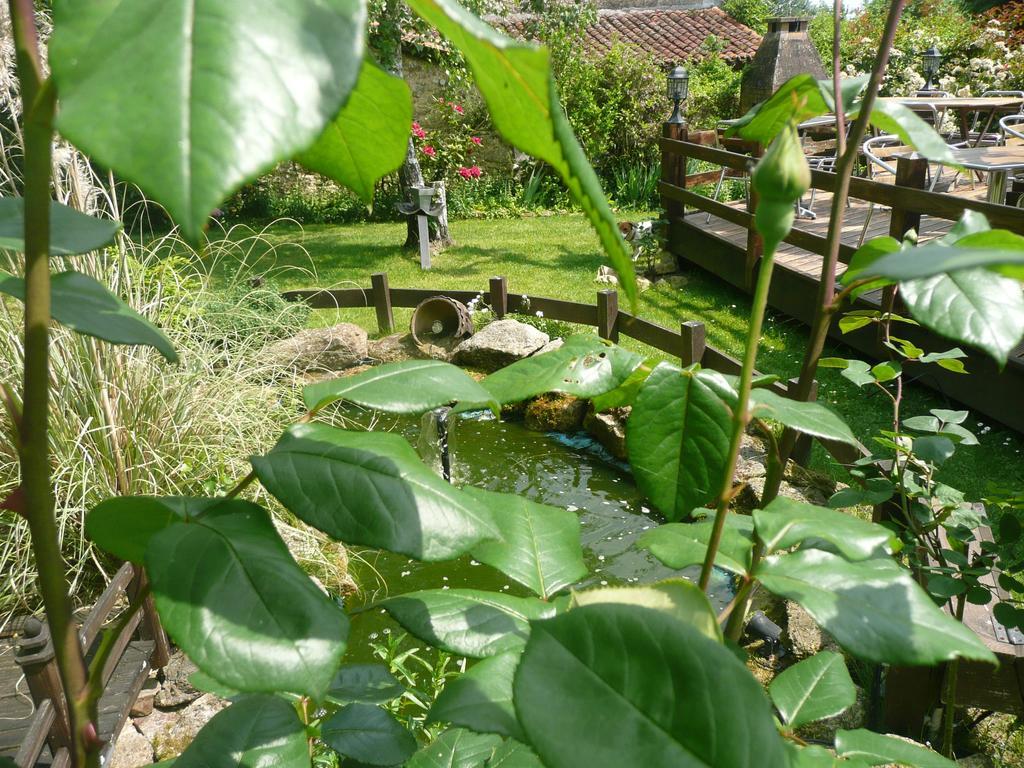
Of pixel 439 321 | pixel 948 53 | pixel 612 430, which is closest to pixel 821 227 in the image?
pixel 439 321

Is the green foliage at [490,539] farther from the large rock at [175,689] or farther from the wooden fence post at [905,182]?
the wooden fence post at [905,182]

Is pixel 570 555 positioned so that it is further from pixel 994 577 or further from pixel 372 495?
pixel 994 577

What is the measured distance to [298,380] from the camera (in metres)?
4.61

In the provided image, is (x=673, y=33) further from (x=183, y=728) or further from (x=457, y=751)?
(x=457, y=751)

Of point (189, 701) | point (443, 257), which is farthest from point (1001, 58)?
point (189, 701)

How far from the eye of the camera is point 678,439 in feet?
1.94

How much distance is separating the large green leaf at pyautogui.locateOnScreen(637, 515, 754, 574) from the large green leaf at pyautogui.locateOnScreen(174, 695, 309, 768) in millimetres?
277

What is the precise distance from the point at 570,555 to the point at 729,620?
167 millimetres

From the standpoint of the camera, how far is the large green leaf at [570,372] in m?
0.61

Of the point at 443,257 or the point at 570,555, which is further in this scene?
the point at 443,257

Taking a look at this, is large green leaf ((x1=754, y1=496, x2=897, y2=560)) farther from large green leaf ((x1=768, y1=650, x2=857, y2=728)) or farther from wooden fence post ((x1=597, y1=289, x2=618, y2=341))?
wooden fence post ((x1=597, y1=289, x2=618, y2=341))

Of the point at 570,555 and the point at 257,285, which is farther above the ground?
the point at 570,555

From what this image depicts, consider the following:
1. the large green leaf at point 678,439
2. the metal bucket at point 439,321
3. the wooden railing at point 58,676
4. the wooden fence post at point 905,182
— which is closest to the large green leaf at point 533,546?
the large green leaf at point 678,439

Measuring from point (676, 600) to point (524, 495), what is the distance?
3.85m
